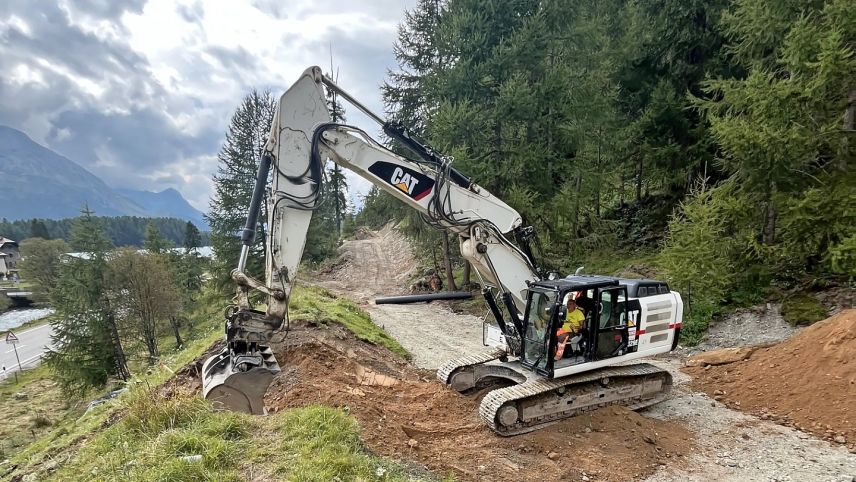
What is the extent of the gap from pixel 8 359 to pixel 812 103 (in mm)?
49003

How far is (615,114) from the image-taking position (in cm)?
1595

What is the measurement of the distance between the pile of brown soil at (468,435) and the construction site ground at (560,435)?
2 centimetres

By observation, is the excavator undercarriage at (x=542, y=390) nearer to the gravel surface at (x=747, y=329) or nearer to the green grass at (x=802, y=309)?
the gravel surface at (x=747, y=329)

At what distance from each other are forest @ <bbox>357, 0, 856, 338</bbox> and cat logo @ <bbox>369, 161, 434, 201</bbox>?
7325 millimetres

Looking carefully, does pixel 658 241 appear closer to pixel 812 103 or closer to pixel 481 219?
pixel 812 103

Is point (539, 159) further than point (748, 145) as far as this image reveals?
Yes

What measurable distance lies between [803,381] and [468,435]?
18.6 ft

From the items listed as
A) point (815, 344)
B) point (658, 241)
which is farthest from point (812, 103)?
point (658, 241)

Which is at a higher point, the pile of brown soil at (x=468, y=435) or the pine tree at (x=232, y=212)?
the pine tree at (x=232, y=212)

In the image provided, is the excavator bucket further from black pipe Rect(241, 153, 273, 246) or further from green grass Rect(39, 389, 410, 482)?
black pipe Rect(241, 153, 273, 246)

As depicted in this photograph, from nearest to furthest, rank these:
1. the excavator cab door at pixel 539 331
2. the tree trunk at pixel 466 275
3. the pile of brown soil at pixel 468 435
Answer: the pile of brown soil at pixel 468 435 < the excavator cab door at pixel 539 331 < the tree trunk at pixel 466 275

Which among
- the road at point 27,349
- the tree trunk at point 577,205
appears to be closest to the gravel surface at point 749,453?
the tree trunk at point 577,205

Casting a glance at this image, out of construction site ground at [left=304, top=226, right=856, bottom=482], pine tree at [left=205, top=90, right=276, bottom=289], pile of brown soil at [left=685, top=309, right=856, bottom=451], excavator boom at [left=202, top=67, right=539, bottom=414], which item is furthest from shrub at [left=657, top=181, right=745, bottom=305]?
pine tree at [left=205, top=90, right=276, bottom=289]

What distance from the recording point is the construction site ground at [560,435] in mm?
5164
